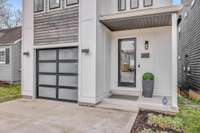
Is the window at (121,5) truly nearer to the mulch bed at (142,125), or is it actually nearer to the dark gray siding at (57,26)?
the dark gray siding at (57,26)

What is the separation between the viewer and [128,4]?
697 centimetres

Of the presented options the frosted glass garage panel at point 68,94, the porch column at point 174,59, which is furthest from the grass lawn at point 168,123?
the frosted glass garage panel at point 68,94

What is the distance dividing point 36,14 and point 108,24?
3.29 m

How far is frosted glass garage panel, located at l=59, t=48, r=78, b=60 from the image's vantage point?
22.5 feet

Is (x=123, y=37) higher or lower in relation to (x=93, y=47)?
higher

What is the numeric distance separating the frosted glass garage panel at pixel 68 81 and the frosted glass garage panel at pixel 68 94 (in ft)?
0.82

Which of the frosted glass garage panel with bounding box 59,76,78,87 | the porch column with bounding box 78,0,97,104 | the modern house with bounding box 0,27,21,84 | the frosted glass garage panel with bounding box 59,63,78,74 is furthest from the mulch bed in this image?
the modern house with bounding box 0,27,21,84

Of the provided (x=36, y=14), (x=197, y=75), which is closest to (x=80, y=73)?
(x=36, y=14)

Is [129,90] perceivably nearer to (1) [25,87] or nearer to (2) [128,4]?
(2) [128,4]

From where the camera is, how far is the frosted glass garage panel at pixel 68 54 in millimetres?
6855

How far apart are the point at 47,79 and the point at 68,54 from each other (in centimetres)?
157

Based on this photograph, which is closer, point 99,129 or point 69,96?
point 99,129

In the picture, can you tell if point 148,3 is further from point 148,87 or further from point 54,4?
point 54,4

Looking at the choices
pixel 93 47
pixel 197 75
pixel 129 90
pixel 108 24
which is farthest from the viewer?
pixel 197 75
